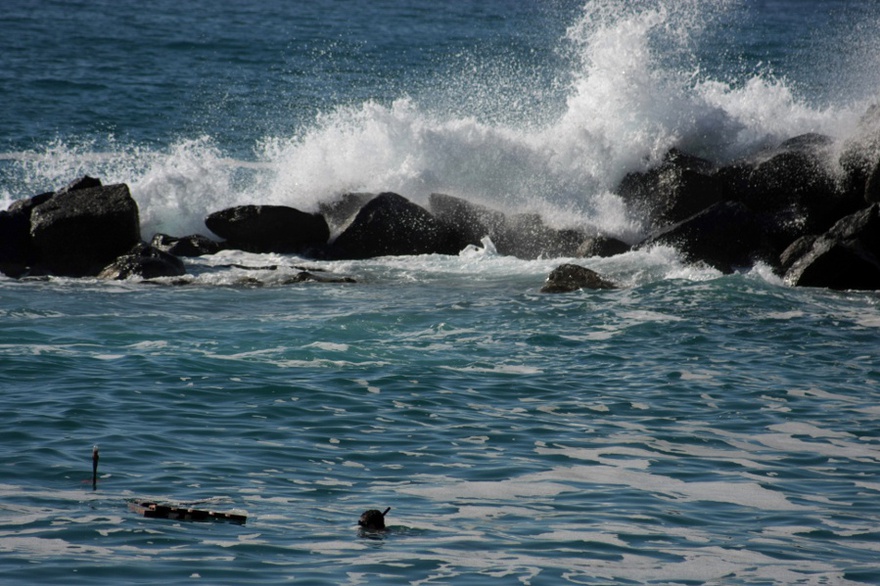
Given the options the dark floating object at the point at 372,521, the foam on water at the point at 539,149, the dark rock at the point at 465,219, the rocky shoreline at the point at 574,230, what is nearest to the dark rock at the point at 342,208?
the rocky shoreline at the point at 574,230

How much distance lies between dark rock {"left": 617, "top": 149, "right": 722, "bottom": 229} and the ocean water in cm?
42

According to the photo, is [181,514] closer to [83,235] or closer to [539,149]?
[83,235]

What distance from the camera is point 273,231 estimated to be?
64.7 feet

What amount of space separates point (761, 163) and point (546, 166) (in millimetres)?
4018

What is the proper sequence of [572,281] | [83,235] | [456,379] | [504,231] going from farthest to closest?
[504,231]
[83,235]
[572,281]
[456,379]

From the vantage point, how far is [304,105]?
32688mm

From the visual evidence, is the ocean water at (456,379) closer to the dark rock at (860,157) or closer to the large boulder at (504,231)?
the large boulder at (504,231)

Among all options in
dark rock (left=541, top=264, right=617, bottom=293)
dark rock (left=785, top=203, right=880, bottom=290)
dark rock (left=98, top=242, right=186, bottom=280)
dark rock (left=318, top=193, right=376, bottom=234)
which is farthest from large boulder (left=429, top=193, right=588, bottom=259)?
dark rock (left=98, top=242, right=186, bottom=280)

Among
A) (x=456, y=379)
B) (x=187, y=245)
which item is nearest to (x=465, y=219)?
(x=187, y=245)

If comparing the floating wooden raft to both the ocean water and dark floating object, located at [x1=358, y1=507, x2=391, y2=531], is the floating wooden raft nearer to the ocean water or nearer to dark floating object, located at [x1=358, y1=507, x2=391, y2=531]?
the ocean water

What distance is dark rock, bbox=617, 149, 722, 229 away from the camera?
19328mm

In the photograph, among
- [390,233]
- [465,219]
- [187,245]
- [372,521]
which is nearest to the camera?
[372,521]

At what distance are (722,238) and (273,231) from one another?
6962 mm

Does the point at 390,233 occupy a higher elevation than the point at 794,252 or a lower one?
higher
